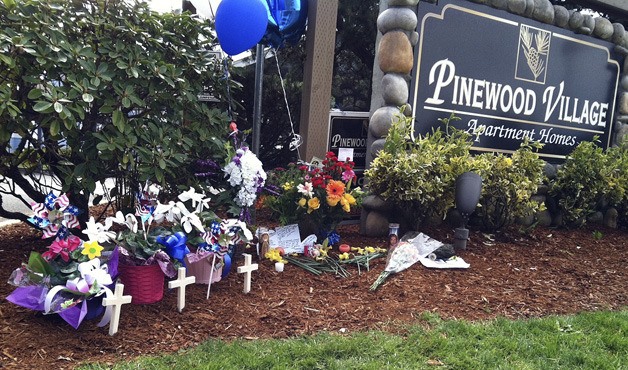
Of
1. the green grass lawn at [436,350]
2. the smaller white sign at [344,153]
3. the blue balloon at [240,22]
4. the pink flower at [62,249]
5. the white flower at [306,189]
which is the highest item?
the blue balloon at [240,22]

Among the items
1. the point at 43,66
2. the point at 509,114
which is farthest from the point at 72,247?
the point at 509,114

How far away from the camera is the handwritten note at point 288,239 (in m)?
3.94

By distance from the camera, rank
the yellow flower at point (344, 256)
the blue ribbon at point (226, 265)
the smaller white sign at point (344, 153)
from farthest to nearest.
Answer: the smaller white sign at point (344, 153)
the yellow flower at point (344, 256)
the blue ribbon at point (226, 265)

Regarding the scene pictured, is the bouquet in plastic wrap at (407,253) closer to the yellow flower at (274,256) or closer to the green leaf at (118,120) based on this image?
the yellow flower at (274,256)

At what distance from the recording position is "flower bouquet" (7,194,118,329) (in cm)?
241

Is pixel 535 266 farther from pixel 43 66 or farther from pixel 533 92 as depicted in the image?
pixel 43 66

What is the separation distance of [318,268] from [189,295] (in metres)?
1.06

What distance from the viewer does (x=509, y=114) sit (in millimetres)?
5676

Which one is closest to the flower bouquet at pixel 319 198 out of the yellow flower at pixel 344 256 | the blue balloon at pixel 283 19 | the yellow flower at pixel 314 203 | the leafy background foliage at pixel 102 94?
the yellow flower at pixel 314 203

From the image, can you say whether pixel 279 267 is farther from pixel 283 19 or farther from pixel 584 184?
pixel 584 184

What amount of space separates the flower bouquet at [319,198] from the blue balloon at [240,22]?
119 cm

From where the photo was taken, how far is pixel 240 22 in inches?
148

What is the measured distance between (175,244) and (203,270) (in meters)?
0.39

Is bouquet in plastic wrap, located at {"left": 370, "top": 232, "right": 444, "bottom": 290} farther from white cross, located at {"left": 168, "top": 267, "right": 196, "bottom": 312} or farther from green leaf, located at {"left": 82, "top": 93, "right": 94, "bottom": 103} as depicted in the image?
green leaf, located at {"left": 82, "top": 93, "right": 94, "bottom": 103}
